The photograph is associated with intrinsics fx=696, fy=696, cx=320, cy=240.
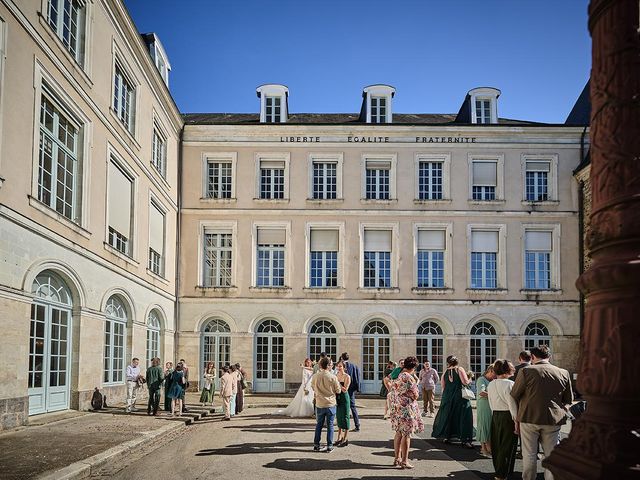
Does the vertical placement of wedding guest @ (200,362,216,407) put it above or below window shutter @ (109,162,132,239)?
below

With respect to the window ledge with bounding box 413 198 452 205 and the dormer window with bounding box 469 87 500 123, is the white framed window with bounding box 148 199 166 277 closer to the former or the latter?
the window ledge with bounding box 413 198 452 205

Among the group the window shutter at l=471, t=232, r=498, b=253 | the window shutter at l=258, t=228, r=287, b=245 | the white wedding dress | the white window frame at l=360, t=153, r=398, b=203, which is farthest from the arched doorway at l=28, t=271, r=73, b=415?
the window shutter at l=471, t=232, r=498, b=253

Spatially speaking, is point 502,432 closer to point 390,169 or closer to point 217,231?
point 390,169

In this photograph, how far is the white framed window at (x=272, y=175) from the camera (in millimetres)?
28406

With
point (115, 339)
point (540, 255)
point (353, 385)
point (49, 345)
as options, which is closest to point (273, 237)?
point (115, 339)

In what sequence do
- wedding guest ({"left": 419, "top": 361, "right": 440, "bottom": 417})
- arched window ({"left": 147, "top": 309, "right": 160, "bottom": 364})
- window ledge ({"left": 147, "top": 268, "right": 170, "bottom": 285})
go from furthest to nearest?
arched window ({"left": 147, "top": 309, "right": 160, "bottom": 364}) < window ledge ({"left": 147, "top": 268, "right": 170, "bottom": 285}) < wedding guest ({"left": 419, "top": 361, "right": 440, "bottom": 417})

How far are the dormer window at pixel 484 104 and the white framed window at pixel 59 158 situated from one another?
1767 centimetres

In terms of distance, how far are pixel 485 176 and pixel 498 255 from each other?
3287 millimetres

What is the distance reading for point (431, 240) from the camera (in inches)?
1109

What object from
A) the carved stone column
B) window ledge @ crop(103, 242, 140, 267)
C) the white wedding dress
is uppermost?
window ledge @ crop(103, 242, 140, 267)

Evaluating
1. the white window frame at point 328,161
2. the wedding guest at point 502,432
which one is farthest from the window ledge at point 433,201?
the wedding guest at point 502,432

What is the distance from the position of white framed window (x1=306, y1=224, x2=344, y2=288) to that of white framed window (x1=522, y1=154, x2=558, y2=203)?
7815 millimetres

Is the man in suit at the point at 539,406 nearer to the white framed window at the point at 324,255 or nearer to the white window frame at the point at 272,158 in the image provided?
the white framed window at the point at 324,255

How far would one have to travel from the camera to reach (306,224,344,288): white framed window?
1104 inches
